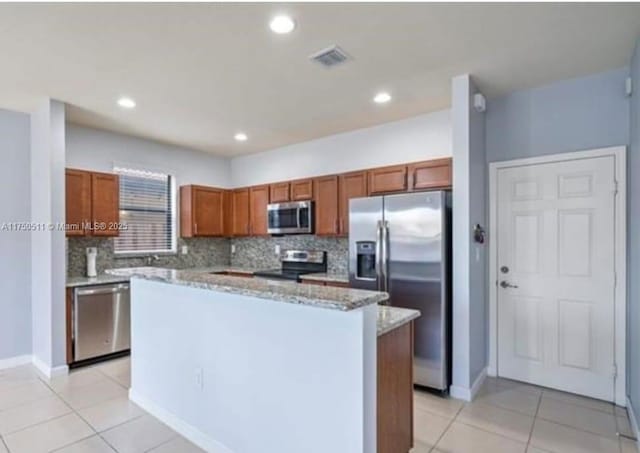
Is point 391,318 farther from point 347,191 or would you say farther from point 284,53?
point 347,191

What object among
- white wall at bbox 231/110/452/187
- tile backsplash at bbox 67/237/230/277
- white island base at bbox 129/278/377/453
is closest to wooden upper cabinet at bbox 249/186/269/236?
white wall at bbox 231/110/452/187

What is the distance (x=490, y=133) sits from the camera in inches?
141

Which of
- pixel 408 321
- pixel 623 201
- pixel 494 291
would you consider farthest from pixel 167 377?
pixel 623 201

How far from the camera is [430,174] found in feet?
12.6

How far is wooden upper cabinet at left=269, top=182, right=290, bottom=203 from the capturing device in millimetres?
5160

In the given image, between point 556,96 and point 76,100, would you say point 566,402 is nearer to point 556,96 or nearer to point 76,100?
point 556,96

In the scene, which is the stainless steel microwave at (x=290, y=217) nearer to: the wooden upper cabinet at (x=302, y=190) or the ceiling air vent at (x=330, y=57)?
the wooden upper cabinet at (x=302, y=190)

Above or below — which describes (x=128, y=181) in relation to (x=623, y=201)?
above

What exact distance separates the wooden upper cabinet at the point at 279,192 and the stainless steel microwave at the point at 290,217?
85 mm

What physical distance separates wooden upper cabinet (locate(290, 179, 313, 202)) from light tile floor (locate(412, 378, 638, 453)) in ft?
8.87

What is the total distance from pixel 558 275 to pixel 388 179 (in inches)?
74.2

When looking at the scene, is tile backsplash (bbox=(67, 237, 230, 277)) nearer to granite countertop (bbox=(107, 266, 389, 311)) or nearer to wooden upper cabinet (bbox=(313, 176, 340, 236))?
wooden upper cabinet (bbox=(313, 176, 340, 236))

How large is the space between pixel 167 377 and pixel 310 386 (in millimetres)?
1401

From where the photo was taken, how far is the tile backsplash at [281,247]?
492 cm
